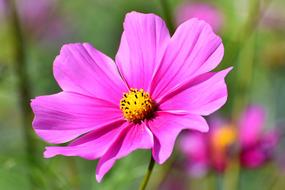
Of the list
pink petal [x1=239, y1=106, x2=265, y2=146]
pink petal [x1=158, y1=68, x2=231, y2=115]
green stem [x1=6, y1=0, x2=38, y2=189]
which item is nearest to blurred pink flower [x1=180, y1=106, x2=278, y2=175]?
pink petal [x1=239, y1=106, x2=265, y2=146]

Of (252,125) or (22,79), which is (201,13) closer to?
(252,125)

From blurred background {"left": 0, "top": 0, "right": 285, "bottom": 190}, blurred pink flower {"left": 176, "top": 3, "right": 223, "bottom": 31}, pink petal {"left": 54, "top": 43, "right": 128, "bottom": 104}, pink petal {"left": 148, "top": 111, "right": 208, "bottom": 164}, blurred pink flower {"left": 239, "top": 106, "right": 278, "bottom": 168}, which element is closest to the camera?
pink petal {"left": 148, "top": 111, "right": 208, "bottom": 164}

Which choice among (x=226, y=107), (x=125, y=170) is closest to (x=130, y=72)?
(x=125, y=170)

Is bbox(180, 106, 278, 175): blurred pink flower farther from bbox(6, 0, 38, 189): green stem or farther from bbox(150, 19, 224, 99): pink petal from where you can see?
bbox(150, 19, 224, 99): pink petal

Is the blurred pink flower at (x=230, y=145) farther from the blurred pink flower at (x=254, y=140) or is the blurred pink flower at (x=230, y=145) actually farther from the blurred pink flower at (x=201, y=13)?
the blurred pink flower at (x=201, y=13)

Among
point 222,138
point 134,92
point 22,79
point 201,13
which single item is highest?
point 134,92

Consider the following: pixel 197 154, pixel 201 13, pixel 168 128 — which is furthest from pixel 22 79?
pixel 201 13
